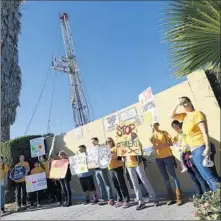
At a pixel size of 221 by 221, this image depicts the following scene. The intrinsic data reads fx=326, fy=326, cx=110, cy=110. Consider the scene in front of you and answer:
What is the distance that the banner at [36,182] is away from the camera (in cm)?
945

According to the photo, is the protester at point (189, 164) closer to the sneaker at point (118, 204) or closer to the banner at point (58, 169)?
the sneaker at point (118, 204)

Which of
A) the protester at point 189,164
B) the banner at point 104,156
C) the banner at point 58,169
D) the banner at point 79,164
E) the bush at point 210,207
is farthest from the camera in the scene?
the banner at point 58,169

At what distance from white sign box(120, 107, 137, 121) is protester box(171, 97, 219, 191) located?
3071mm

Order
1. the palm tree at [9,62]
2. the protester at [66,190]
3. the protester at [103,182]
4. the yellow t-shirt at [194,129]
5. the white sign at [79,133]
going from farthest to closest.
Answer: the palm tree at [9,62]
the white sign at [79,133]
the protester at [66,190]
the protester at [103,182]
the yellow t-shirt at [194,129]

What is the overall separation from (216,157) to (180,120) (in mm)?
1199

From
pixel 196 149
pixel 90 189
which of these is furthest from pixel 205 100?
pixel 90 189

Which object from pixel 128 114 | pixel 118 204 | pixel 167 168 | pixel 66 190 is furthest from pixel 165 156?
pixel 66 190

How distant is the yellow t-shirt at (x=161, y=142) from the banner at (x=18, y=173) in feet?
15.8

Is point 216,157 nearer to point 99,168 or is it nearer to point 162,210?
point 162,210

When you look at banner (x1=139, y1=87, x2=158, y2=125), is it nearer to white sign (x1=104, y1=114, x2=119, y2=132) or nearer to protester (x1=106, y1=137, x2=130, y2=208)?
protester (x1=106, y1=137, x2=130, y2=208)

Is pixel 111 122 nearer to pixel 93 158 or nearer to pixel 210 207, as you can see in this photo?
pixel 93 158

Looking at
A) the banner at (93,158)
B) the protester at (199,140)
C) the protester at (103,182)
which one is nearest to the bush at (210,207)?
the protester at (199,140)

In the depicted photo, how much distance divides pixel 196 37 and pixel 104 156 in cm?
368

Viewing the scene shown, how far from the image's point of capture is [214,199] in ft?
14.2
